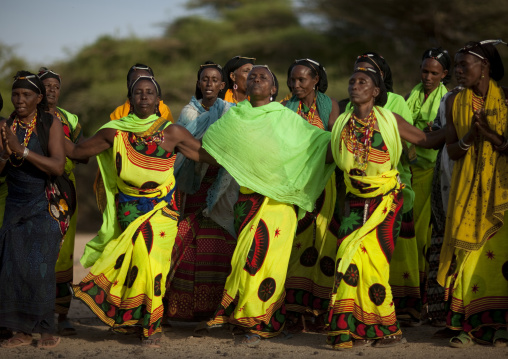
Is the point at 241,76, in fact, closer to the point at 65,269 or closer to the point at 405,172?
the point at 405,172

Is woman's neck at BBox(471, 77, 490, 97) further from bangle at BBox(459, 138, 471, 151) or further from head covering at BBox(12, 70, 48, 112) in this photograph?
head covering at BBox(12, 70, 48, 112)

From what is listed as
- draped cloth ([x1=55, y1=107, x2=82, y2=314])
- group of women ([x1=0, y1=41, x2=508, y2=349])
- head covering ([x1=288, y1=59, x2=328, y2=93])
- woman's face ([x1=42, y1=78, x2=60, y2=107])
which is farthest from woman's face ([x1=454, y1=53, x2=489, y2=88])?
woman's face ([x1=42, y1=78, x2=60, y2=107])

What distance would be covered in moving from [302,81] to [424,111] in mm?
1565

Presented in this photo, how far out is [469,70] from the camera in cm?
648

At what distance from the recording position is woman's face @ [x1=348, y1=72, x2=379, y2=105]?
661 cm

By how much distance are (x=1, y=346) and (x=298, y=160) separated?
3046 millimetres

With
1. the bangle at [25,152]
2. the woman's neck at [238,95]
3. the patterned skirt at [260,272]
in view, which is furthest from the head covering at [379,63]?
the bangle at [25,152]

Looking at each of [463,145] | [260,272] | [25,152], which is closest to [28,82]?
[25,152]

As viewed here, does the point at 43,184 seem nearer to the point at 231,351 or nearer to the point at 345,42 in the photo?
the point at 231,351

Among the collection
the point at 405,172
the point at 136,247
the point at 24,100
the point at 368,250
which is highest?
the point at 24,100

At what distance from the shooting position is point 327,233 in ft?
24.2

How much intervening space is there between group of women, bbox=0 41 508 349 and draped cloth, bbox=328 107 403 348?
0.04 feet

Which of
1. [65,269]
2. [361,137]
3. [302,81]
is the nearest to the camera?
[361,137]

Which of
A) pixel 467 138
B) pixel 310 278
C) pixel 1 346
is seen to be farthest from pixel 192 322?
pixel 467 138
